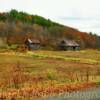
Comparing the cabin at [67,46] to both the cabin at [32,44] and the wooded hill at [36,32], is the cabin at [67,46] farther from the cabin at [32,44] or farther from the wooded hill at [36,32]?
the cabin at [32,44]

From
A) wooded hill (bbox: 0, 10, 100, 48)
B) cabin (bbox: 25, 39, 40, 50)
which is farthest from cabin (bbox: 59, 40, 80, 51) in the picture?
cabin (bbox: 25, 39, 40, 50)

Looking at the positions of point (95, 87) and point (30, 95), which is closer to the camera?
point (30, 95)

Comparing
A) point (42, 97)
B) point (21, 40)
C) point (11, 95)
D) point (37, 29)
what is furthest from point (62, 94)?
point (37, 29)

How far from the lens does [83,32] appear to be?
6048 inches

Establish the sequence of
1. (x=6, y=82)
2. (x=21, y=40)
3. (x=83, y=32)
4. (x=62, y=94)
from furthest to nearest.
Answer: (x=83, y=32) → (x=21, y=40) → (x=6, y=82) → (x=62, y=94)

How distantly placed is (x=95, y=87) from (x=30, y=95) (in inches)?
295

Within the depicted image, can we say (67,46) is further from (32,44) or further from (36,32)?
(36,32)

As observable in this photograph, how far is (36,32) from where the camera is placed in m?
132

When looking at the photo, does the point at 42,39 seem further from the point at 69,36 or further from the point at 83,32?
the point at 83,32

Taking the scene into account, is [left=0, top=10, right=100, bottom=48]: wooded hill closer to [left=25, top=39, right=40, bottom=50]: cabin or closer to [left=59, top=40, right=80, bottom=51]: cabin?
[left=59, top=40, right=80, bottom=51]: cabin

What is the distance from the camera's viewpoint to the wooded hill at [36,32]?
123 metres

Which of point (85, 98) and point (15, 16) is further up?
point (15, 16)

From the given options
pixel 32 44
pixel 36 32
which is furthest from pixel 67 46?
pixel 36 32

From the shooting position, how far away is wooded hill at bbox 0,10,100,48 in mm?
123438
